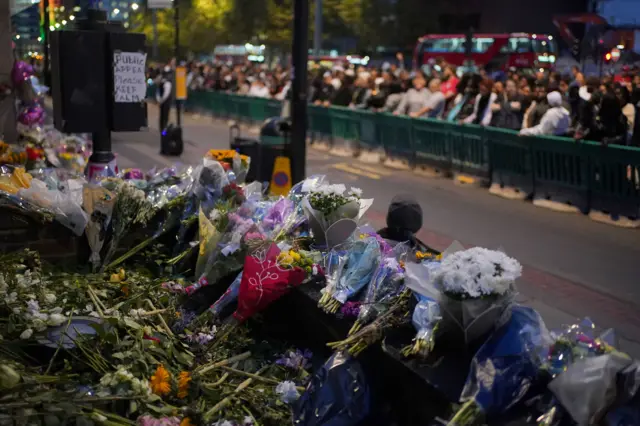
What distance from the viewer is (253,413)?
14.0ft

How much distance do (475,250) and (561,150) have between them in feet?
33.3

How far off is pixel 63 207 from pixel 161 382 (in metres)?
2.51

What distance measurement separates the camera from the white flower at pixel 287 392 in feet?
13.9

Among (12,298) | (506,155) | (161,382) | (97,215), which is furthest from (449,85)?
(161,382)

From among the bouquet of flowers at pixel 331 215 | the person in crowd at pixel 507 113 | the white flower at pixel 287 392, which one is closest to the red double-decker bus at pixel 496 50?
the person in crowd at pixel 507 113

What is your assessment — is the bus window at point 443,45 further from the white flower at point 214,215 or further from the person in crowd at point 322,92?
the white flower at point 214,215

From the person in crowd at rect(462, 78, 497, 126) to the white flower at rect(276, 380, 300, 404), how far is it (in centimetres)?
1221

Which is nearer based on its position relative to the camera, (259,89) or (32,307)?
(32,307)

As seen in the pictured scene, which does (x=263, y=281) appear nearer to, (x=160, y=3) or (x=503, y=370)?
(x=503, y=370)

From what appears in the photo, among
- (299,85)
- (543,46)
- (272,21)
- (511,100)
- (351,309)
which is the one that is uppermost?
(272,21)

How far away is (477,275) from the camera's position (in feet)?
11.6

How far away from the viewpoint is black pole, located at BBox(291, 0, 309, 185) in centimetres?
997

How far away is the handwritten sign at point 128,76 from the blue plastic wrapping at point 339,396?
4.78 metres

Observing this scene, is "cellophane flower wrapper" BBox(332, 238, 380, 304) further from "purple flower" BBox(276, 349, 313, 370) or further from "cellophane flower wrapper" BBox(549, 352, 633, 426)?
"cellophane flower wrapper" BBox(549, 352, 633, 426)
